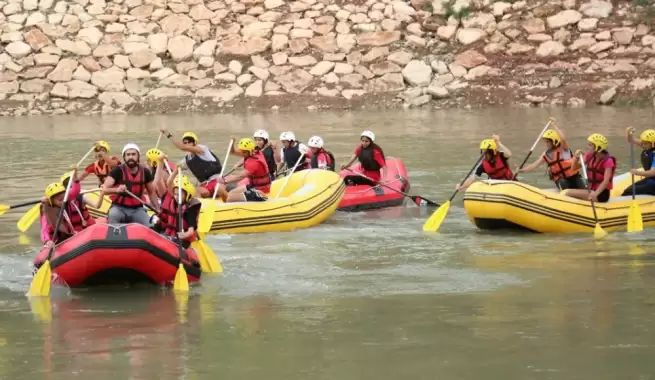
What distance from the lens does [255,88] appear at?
1218 inches

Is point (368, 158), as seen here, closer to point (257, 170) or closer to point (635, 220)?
point (257, 170)

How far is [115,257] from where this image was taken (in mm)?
10133

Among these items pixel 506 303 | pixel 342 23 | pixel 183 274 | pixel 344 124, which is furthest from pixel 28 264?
pixel 342 23

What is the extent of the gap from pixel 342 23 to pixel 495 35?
3766 mm

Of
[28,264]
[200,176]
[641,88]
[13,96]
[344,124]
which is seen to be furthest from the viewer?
[13,96]

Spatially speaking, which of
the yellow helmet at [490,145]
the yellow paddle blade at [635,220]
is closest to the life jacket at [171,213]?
the yellow helmet at [490,145]

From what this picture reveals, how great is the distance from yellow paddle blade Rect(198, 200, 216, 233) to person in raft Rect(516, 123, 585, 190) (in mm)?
3628

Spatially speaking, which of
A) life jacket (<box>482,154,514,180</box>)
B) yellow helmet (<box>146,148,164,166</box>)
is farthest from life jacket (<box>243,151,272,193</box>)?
life jacket (<box>482,154,514,180</box>)

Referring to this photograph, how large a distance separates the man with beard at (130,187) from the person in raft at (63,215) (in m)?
0.54

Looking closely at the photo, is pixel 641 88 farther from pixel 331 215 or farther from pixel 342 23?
pixel 331 215

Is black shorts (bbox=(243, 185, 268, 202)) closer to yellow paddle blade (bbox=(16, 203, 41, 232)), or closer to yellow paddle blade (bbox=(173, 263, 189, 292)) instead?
yellow paddle blade (bbox=(16, 203, 41, 232))

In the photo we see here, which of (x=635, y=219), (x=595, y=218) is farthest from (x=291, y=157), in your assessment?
(x=635, y=219)

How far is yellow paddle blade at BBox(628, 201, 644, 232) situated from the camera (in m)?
13.2

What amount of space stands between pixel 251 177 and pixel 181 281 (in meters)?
4.29
